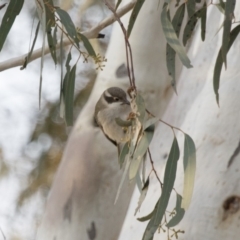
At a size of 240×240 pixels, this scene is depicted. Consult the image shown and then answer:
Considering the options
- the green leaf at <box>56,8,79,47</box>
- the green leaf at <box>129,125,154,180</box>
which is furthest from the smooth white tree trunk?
the green leaf at <box>56,8,79,47</box>

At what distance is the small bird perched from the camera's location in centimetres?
140

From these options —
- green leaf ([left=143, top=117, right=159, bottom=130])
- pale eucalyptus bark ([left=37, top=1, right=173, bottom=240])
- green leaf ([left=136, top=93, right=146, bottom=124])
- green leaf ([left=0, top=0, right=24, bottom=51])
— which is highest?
green leaf ([left=0, top=0, right=24, bottom=51])

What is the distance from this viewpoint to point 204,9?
3.58ft

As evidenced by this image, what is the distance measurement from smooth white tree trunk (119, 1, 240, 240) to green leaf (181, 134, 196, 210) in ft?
0.46

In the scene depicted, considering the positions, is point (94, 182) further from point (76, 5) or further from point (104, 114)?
point (76, 5)

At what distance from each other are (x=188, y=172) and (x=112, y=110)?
1.69ft

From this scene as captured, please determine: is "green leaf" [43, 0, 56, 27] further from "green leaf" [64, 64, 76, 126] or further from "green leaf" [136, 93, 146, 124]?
"green leaf" [136, 93, 146, 124]

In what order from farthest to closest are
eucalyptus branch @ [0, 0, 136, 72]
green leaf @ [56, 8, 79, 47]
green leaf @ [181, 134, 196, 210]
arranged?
eucalyptus branch @ [0, 0, 136, 72], green leaf @ [56, 8, 79, 47], green leaf @ [181, 134, 196, 210]

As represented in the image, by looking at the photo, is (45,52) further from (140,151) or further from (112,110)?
(140,151)

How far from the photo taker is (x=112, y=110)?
1394 millimetres

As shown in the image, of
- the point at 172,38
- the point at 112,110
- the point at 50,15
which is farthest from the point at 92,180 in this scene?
the point at 172,38

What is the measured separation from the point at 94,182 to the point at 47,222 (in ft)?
0.50

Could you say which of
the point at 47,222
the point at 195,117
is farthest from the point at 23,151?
the point at 195,117

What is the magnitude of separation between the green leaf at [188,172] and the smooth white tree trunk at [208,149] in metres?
0.14
